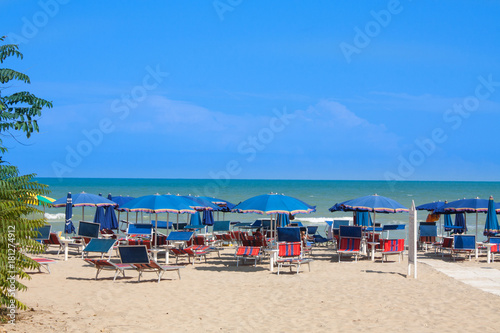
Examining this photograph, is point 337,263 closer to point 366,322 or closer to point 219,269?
point 219,269

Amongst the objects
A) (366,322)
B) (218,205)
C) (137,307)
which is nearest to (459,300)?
(366,322)

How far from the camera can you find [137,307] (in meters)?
8.02

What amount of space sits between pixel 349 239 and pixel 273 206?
10.3 feet

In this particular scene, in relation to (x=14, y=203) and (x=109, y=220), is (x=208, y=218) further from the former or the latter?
(x=14, y=203)

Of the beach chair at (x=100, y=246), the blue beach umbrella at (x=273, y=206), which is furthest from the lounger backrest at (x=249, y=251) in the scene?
the beach chair at (x=100, y=246)

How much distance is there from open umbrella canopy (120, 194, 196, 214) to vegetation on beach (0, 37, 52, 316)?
A: 601cm

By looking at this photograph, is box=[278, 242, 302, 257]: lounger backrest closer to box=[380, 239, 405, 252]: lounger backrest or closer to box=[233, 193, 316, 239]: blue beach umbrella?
box=[233, 193, 316, 239]: blue beach umbrella

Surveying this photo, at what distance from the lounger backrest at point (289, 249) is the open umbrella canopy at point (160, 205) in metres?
2.12

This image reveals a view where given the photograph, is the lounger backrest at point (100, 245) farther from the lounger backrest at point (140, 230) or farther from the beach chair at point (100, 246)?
the lounger backrest at point (140, 230)

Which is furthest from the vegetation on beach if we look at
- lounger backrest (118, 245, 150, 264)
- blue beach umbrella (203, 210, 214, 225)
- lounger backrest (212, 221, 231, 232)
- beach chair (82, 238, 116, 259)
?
blue beach umbrella (203, 210, 214, 225)

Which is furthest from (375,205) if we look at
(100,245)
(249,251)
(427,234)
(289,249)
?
(100,245)

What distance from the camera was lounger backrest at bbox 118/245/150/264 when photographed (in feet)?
33.8

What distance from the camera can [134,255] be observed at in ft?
34.1

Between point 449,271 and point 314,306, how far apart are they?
5708 mm
